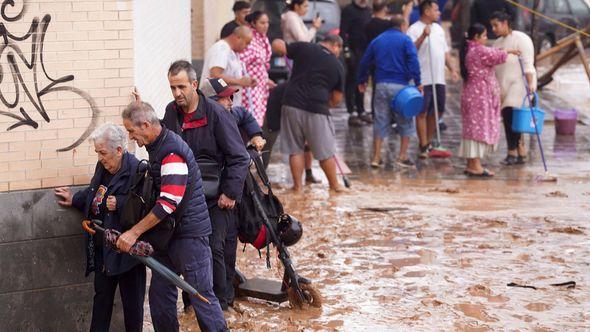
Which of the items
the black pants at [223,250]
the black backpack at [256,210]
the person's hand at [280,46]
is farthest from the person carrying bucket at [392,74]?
the black pants at [223,250]

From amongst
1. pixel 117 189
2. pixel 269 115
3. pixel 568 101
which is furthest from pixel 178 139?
pixel 568 101

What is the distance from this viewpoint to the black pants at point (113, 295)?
6871 mm

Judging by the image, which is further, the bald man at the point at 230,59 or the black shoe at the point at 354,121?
the black shoe at the point at 354,121

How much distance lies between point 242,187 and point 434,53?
7909 millimetres

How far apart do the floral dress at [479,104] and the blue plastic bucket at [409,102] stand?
60 cm

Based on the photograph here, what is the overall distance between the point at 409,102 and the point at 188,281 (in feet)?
23.4

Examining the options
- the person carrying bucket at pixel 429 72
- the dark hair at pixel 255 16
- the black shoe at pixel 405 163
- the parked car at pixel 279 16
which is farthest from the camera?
the parked car at pixel 279 16

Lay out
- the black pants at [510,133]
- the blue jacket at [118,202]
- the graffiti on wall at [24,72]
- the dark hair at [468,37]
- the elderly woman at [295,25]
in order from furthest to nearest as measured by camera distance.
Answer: the elderly woman at [295,25] < the black pants at [510,133] < the dark hair at [468,37] < the graffiti on wall at [24,72] < the blue jacket at [118,202]

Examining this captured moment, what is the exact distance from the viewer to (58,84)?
274 inches

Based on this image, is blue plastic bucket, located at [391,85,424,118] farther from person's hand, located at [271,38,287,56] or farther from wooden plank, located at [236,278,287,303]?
wooden plank, located at [236,278,287,303]

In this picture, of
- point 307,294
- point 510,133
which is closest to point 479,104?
point 510,133

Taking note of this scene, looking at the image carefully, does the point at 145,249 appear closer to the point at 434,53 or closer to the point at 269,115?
the point at 269,115

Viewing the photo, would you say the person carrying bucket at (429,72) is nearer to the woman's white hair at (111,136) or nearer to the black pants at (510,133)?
the black pants at (510,133)

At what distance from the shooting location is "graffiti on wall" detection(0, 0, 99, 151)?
22.4ft
